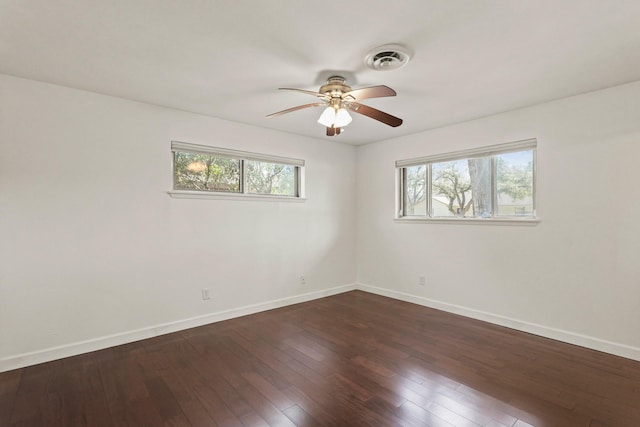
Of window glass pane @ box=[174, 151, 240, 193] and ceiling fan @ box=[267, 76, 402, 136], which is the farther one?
window glass pane @ box=[174, 151, 240, 193]

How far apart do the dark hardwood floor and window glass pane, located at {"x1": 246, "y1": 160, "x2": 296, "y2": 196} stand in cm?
174

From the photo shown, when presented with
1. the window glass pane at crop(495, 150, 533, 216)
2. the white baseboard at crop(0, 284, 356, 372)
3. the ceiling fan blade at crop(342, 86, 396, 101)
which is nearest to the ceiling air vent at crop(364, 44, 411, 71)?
the ceiling fan blade at crop(342, 86, 396, 101)

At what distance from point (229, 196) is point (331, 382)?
2309 mm

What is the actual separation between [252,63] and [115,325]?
2643 millimetres

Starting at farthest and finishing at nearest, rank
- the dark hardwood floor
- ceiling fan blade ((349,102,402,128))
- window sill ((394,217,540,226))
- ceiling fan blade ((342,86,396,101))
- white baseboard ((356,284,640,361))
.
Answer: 1. window sill ((394,217,540,226))
2. white baseboard ((356,284,640,361))
3. ceiling fan blade ((349,102,402,128))
4. ceiling fan blade ((342,86,396,101))
5. the dark hardwood floor

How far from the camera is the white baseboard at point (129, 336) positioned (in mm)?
2545

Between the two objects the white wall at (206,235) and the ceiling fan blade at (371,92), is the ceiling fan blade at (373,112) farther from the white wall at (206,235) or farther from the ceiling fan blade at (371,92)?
the white wall at (206,235)

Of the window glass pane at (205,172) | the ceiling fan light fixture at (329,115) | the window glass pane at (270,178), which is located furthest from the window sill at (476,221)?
the window glass pane at (205,172)

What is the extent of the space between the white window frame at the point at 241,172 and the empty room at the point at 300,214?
0.03m

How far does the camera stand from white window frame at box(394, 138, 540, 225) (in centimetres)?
327

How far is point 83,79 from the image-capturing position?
257 centimetres

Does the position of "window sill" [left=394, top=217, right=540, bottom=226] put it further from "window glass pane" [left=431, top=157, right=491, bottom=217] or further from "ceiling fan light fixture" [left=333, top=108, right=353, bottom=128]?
"ceiling fan light fixture" [left=333, top=108, right=353, bottom=128]

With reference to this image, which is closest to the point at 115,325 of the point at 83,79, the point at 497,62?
the point at 83,79

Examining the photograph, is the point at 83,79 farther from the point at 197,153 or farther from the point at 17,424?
the point at 17,424
